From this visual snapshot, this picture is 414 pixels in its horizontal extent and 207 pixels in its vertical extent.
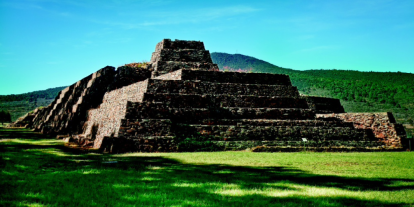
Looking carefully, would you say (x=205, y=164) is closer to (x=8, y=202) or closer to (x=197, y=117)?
(x=8, y=202)

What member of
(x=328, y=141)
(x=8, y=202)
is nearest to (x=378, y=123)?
(x=328, y=141)

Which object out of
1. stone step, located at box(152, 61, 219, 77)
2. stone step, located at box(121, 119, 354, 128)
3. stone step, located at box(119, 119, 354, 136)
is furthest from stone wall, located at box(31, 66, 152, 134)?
stone step, located at box(119, 119, 354, 136)

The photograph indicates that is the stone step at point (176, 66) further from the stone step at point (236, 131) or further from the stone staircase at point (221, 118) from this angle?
the stone step at point (236, 131)

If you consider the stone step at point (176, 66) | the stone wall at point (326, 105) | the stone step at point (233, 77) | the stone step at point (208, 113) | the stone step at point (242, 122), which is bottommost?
the stone step at point (242, 122)

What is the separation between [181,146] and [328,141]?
526 cm

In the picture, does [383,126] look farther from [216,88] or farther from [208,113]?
[208,113]

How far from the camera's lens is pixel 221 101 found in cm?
1427

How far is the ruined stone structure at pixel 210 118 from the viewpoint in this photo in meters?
11.2

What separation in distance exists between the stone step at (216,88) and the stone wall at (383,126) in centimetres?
287

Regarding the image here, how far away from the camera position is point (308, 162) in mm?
8352

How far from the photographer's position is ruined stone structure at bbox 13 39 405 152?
1124 cm

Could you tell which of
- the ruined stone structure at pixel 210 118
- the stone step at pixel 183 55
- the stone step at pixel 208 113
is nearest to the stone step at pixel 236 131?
the ruined stone structure at pixel 210 118

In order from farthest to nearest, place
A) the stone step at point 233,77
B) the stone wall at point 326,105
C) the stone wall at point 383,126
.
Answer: the stone wall at point 326,105 < the stone step at point 233,77 < the stone wall at point 383,126

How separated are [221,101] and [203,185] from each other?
30.7ft
